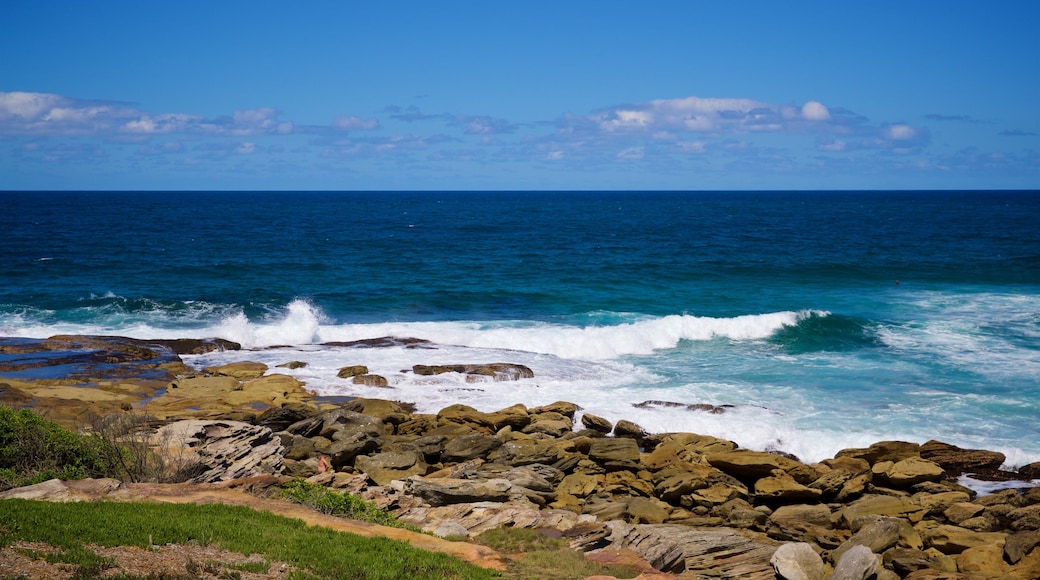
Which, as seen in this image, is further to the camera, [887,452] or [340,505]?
[887,452]

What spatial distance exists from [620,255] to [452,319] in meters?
28.9

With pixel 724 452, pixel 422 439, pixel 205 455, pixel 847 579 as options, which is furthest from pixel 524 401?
pixel 847 579

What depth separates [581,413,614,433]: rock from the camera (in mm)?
24438

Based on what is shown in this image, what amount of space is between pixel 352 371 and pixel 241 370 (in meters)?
4.22

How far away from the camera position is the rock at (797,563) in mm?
14219

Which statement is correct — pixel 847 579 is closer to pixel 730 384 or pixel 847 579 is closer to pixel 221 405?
pixel 730 384

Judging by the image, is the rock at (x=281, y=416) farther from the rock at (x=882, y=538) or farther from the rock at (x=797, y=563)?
the rock at (x=882, y=538)

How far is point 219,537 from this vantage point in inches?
488

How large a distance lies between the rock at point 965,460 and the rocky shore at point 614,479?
0.13 feet

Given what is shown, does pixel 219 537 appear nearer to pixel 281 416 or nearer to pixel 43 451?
pixel 43 451

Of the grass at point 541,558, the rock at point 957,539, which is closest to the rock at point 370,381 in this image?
the grass at point 541,558

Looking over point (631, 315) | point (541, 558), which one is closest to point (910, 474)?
point (541, 558)

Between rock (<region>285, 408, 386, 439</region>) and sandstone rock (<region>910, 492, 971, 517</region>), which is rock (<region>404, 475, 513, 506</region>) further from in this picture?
sandstone rock (<region>910, 492, 971, 517</region>)

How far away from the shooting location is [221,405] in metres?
25.5
